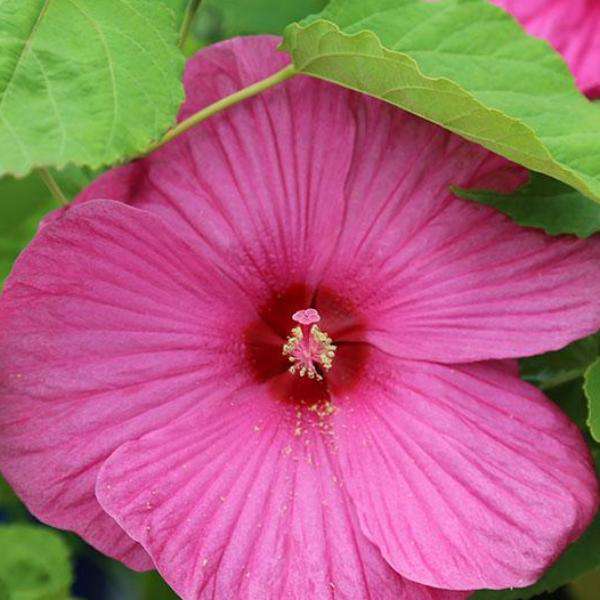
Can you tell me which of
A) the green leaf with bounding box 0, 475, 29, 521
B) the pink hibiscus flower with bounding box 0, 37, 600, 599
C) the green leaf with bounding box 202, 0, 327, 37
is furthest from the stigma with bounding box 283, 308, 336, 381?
the green leaf with bounding box 0, 475, 29, 521

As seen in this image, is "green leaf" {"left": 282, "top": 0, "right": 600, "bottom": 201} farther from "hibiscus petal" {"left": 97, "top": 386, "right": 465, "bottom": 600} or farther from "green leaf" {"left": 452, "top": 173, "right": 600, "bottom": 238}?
"hibiscus petal" {"left": 97, "top": 386, "right": 465, "bottom": 600}

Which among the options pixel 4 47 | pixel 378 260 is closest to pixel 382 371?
pixel 378 260

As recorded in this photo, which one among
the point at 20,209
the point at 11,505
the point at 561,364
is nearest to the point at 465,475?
the point at 561,364

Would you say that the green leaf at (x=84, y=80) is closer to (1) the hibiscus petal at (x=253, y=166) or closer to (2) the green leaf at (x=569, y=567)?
(1) the hibiscus petal at (x=253, y=166)

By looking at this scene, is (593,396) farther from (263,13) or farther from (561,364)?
(263,13)

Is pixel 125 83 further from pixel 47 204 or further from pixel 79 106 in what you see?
pixel 47 204

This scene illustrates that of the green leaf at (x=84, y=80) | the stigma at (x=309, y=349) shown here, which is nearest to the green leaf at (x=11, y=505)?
the stigma at (x=309, y=349)
